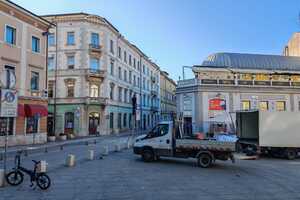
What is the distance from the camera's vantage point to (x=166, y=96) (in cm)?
9106

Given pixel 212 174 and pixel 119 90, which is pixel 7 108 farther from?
pixel 119 90

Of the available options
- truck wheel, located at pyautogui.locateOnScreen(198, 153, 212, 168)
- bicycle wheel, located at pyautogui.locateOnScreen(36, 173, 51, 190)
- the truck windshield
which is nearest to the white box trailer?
truck wheel, located at pyautogui.locateOnScreen(198, 153, 212, 168)

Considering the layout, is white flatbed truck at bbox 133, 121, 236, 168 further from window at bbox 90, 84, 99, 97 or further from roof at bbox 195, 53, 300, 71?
window at bbox 90, 84, 99, 97

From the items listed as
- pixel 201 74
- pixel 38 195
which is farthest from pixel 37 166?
pixel 201 74

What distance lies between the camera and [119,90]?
49406mm

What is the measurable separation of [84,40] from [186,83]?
1675 cm

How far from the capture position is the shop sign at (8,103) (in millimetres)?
8789

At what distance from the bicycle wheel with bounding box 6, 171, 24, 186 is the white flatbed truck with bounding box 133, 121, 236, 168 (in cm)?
732

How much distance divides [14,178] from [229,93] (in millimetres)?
27389

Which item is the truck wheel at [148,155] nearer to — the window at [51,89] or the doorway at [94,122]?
the doorway at [94,122]

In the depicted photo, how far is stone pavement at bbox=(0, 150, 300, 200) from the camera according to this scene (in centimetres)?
847

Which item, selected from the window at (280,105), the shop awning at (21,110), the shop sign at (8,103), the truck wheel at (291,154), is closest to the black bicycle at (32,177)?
the shop sign at (8,103)

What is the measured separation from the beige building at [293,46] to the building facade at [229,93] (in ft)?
44.4

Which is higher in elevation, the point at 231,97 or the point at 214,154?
the point at 231,97
